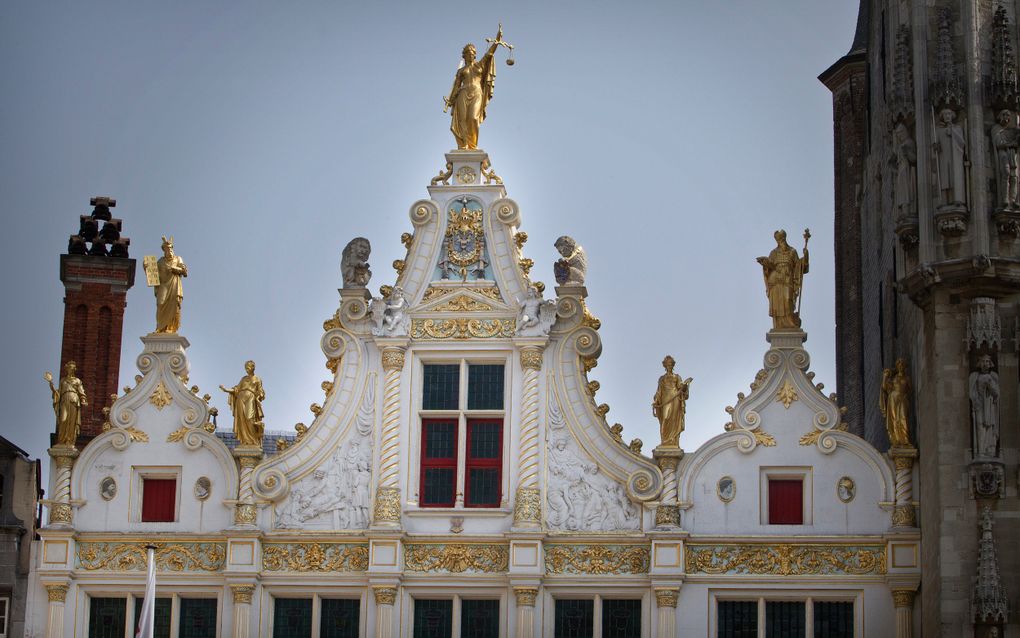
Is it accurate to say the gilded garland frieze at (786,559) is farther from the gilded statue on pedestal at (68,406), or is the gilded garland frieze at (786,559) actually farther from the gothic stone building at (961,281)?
the gilded statue on pedestal at (68,406)

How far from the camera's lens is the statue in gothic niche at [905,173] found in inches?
1339

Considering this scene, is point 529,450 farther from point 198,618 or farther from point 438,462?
point 198,618

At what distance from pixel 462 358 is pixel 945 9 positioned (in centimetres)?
921

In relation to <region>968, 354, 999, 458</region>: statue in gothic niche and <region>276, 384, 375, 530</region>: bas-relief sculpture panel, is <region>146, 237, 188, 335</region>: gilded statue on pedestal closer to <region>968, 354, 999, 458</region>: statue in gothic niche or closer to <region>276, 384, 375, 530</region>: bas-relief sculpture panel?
<region>276, 384, 375, 530</region>: bas-relief sculpture panel

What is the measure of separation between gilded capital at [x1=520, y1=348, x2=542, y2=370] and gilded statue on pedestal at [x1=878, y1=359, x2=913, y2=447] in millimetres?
5348

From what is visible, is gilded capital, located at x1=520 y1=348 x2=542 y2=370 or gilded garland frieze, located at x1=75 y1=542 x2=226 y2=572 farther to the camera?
gilded capital, located at x1=520 y1=348 x2=542 y2=370

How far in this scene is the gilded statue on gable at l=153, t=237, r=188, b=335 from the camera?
3691 cm

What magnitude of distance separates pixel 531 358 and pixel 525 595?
3758 mm

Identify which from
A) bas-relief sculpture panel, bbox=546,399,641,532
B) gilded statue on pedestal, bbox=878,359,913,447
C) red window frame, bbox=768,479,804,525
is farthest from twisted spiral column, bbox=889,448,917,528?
bas-relief sculpture panel, bbox=546,399,641,532

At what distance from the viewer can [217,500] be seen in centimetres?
3600

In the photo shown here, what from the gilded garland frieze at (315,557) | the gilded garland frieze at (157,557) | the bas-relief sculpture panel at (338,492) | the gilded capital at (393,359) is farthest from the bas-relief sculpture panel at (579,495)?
the gilded garland frieze at (157,557)

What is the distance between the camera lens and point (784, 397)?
3531 centimetres

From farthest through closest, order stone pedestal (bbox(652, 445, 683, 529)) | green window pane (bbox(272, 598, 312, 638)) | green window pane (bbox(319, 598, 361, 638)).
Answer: green window pane (bbox(272, 598, 312, 638)) → green window pane (bbox(319, 598, 361, 638)) → stone pedestal (bbox(652, 445, 683, 529))

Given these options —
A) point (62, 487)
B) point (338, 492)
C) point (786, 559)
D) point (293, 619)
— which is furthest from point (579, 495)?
point (62, 487)
